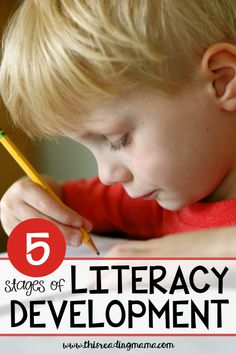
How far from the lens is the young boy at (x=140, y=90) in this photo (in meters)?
0.39

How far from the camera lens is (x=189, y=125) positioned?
42cm

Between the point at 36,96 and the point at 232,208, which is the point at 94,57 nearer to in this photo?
the point at 36,96

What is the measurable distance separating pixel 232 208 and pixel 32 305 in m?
0.21

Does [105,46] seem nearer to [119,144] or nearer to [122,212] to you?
[119,144]

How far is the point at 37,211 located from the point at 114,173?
0.11 meters

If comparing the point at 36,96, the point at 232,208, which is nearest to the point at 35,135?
the point at 36,96

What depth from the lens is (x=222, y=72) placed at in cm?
43

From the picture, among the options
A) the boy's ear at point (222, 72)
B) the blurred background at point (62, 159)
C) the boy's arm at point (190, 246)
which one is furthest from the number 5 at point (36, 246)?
the blurred background at point (62, 159)

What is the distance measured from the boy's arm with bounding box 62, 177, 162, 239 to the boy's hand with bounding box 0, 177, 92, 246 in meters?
0.09

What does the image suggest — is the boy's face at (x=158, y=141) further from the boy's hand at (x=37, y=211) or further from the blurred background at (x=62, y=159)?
the blurred background at (x=62, y=159)

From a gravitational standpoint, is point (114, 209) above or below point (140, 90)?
below

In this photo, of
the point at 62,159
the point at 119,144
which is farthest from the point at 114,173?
the point at 62,159

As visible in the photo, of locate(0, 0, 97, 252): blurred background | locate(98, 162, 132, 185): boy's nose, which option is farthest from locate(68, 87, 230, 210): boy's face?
locate(0, 0, 97, 252): blurred background

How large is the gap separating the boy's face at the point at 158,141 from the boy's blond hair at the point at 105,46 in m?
0.01
